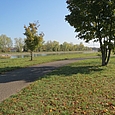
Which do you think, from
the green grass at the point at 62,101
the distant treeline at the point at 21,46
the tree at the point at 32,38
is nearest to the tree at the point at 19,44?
the distant treeline at the point at 21,46

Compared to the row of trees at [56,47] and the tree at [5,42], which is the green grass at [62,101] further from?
the tree at [5,42]

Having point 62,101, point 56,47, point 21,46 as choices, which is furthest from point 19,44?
point 62,101

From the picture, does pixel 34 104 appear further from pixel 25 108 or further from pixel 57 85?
pixel 57 85

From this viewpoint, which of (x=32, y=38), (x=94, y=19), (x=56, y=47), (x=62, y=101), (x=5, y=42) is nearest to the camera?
(x=62, y=101)

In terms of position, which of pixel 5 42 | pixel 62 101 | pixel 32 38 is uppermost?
pixel 5 42

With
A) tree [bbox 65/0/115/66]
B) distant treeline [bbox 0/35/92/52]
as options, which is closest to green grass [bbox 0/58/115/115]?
tree [bbox 65/0/115/66]

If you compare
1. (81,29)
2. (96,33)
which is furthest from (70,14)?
(96,33)

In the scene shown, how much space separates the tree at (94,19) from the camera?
40.5 feet

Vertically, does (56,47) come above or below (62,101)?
above

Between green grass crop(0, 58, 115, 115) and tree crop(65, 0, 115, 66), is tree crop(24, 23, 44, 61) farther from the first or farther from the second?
green grass crop(0, 58, 115, 115)

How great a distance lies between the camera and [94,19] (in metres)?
13.0

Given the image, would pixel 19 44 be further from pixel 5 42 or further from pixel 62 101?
pixel 62 101

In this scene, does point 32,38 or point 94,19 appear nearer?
point 94,19

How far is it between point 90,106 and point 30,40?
17791mm
